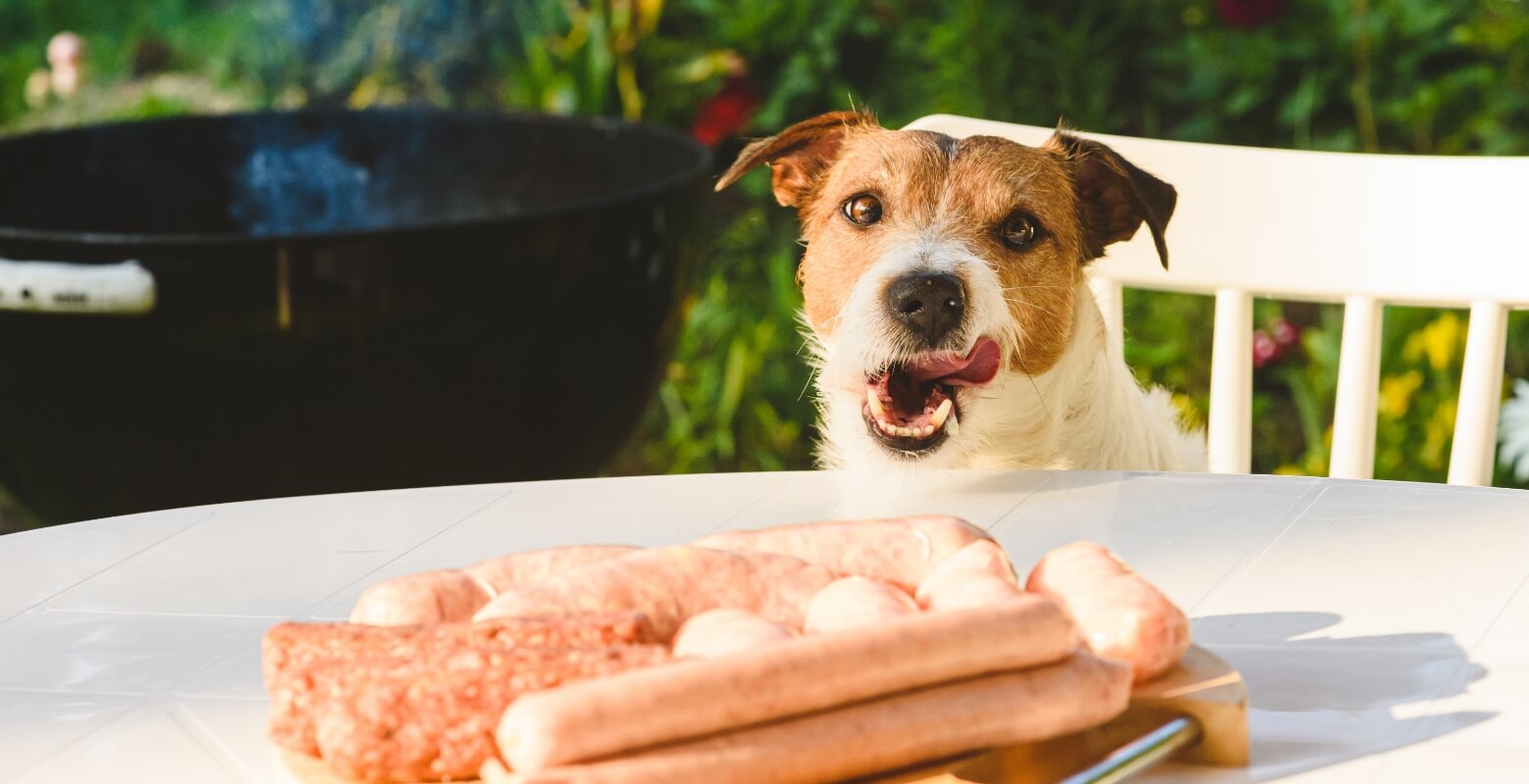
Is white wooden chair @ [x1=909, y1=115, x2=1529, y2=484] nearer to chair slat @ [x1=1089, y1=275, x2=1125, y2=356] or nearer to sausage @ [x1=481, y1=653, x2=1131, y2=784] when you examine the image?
chair slat @ [x1=1089, y1=275, x2=1125, y2=356]

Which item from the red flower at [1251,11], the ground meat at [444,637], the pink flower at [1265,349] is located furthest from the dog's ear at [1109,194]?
the red flower at [1251,11]

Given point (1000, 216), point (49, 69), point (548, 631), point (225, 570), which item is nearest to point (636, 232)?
point (1000, 216)

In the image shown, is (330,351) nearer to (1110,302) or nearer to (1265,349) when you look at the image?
(1110,302)

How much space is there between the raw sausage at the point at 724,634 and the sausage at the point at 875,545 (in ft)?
0.36

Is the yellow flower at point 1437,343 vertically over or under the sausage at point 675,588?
under

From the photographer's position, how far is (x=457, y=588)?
0.99 meters

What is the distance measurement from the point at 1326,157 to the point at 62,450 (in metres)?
1.77

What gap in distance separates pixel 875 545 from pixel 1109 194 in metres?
0.97

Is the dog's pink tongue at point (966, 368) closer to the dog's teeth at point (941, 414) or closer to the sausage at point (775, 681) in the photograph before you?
the dog's teeth at point (941, 414)

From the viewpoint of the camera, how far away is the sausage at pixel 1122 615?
0.94m

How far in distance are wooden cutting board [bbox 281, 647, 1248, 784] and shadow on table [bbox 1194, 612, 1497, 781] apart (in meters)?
0.02

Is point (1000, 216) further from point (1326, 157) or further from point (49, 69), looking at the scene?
point (49, 69)

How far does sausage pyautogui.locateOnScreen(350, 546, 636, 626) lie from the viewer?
98 centimetres

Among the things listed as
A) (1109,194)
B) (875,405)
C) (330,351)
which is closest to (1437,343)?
(1109,194)
